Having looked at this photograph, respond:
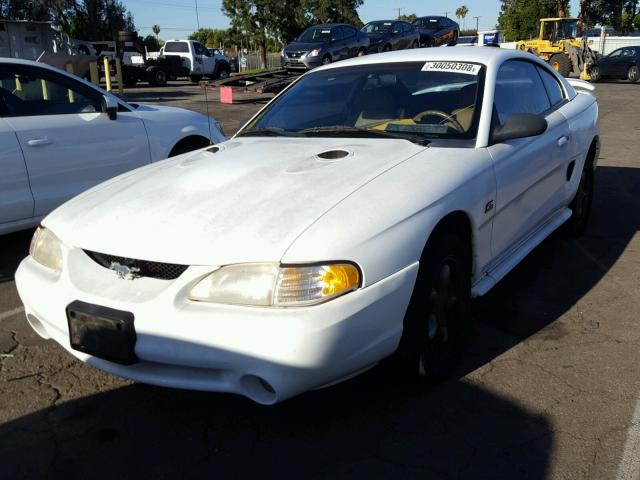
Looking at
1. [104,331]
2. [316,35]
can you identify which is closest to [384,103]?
[104,331]

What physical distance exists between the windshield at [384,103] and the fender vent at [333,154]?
36 centimetres

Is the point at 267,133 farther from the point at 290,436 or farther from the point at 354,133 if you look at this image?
the point at 290,436

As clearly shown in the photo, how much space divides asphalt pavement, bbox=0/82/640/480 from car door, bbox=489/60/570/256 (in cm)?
57

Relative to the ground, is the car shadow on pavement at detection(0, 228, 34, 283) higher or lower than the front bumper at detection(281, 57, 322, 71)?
lower

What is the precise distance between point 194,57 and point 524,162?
27869mm

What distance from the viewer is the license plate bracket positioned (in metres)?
2.30

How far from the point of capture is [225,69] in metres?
31.6

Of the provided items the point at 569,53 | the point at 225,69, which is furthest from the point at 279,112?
the point at 225,69

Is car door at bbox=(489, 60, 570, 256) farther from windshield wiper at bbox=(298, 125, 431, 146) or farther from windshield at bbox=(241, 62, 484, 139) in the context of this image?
windshield wiper at bbox=(298, 125, 431, 146)

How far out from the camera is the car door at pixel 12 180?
462cm

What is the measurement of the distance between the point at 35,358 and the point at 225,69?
30.0m

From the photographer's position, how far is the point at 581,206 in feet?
16.5

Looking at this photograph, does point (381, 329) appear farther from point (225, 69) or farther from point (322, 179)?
point (225, 69)

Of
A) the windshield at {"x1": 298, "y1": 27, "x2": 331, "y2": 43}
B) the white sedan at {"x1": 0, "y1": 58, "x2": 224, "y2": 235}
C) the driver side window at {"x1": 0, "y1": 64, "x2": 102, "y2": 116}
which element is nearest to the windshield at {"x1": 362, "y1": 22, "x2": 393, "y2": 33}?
the windshield at {"x1": 298, "y1": 27, "x2": 331, "y2": 43}
